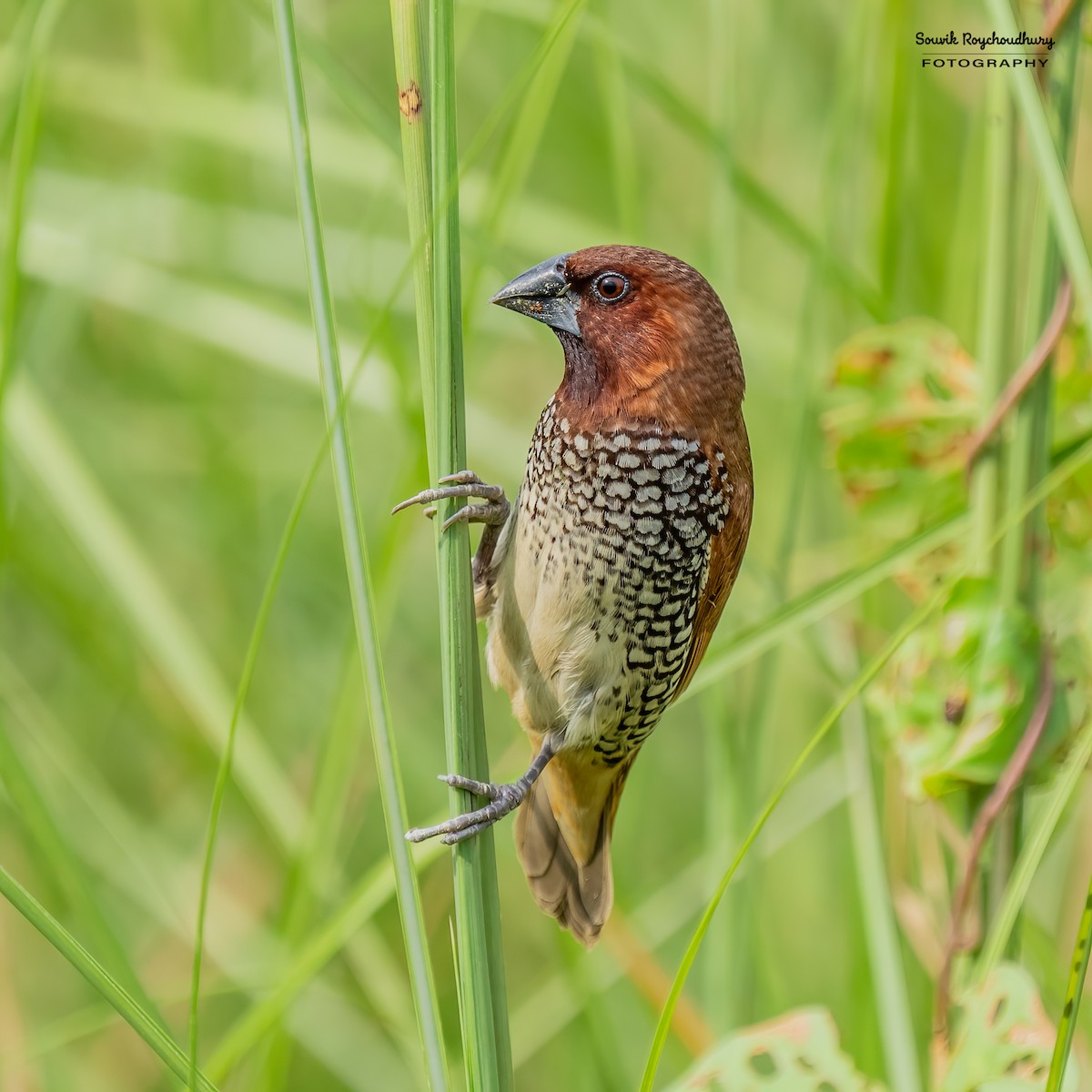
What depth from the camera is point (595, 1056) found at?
80.4 inches

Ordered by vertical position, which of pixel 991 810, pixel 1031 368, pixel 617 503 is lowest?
pixel 991 810

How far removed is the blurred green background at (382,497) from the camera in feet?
6.83

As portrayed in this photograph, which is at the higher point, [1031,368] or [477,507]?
[1031,368]

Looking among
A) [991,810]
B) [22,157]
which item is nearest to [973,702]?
[991,810]

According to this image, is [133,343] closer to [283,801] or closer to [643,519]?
[283,801]

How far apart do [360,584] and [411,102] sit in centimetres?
46

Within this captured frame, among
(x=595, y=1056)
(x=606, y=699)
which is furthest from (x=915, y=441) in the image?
(x=595, y=1056)

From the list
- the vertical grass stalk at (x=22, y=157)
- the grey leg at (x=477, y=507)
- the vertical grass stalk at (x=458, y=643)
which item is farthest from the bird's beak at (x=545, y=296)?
the vertical grass stalk at (x=22, y=157)

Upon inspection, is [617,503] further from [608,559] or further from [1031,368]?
[1031,368]

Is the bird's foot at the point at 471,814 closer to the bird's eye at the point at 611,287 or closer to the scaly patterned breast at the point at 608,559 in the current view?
the scaly patterned breast at the point at 608,559

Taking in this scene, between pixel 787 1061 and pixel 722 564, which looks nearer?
pixel 787 1061

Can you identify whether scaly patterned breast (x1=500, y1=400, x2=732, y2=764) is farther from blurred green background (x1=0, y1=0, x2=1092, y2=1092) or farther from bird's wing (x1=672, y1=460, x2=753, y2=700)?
blurred green background (x1=0, y1=0, x2=1092, y2=1092)

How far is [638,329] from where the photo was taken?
1.74 meters

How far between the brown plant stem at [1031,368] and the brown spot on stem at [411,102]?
36.1 inches
